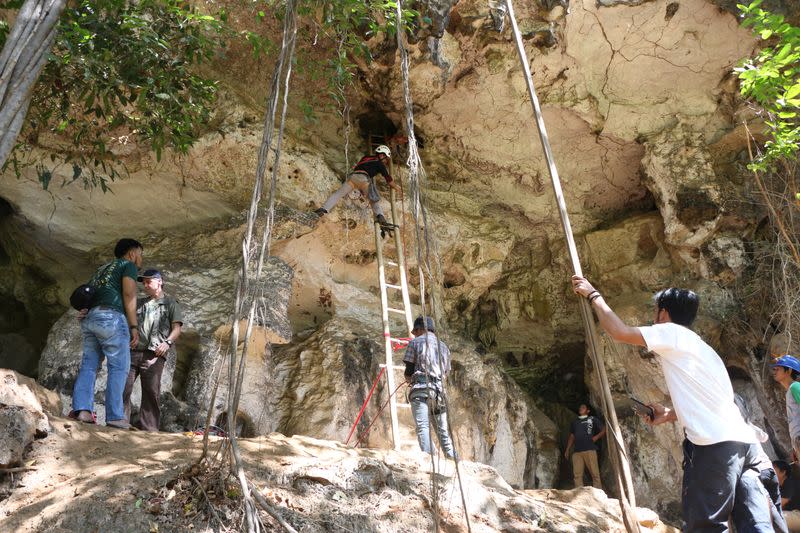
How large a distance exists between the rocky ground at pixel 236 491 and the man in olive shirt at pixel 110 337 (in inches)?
9.0

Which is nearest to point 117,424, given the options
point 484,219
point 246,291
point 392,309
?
point 246,291

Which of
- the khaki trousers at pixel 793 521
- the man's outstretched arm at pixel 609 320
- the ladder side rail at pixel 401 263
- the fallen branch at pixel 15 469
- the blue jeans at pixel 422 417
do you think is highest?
the ladder side rail at pixel 401 263

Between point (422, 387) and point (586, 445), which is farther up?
point (422, 387)

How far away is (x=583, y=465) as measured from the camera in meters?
7.53

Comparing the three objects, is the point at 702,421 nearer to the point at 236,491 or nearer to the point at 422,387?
the point at 236,491

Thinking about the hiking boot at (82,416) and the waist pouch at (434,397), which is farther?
the waist pouch at (434,397)

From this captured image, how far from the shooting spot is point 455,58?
6.93 m

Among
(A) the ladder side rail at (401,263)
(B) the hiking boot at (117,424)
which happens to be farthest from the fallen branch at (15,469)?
(A) the ladder side rail at (401,263)

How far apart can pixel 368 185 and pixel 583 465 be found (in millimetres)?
4001

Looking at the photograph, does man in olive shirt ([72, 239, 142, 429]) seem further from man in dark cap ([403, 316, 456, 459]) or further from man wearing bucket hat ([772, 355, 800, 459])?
man wearing bucket hat ([772, 355, 800, 459])

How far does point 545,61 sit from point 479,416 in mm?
3879

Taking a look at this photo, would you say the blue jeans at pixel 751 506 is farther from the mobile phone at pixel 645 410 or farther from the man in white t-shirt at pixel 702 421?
the mobile phone at pixel 645 410

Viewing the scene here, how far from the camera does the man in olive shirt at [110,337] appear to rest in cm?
409

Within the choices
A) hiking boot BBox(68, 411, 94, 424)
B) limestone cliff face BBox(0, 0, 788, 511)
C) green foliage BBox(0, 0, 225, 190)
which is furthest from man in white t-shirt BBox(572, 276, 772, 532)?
limestone cliff face BBox(0, 0, 788, 511)
